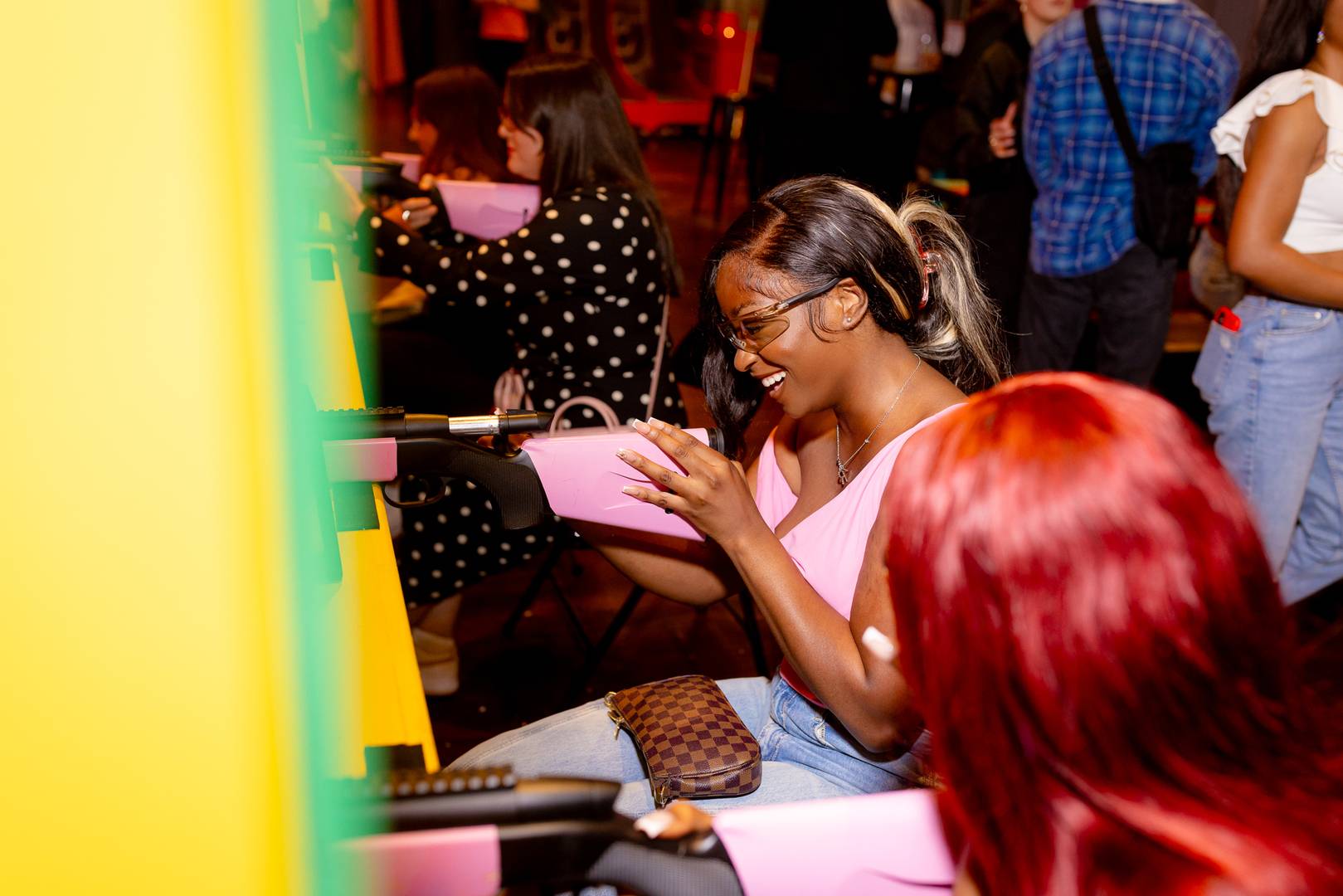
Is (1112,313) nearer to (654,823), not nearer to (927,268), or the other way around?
(927,268)

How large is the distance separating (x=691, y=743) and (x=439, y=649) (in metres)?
1.24

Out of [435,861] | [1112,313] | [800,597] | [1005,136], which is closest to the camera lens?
[435,861]

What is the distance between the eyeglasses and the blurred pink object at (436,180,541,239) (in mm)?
1624

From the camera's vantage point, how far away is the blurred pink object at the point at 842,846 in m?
0.68

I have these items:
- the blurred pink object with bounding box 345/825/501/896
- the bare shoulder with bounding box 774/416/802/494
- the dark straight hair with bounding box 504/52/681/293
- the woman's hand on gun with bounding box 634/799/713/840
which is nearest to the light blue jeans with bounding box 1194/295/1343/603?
the bare shoulder with bounding box 774/416/802/494

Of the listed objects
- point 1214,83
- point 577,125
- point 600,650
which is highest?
point 1214,83

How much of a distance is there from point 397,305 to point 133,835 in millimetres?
2975

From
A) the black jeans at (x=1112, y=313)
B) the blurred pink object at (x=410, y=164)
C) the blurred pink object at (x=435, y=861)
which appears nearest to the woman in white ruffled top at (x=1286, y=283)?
the black jeans at (x=1112, y=313)

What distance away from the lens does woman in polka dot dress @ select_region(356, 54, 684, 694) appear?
2.17m

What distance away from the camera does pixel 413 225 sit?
2820 millimetres

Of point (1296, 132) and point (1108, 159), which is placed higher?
point (1296, 132)

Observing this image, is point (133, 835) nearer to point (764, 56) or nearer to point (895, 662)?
point (895, 662)

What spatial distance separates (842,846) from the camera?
0.71 m

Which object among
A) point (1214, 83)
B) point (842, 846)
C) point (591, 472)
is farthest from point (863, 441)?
point (1214, 83)
